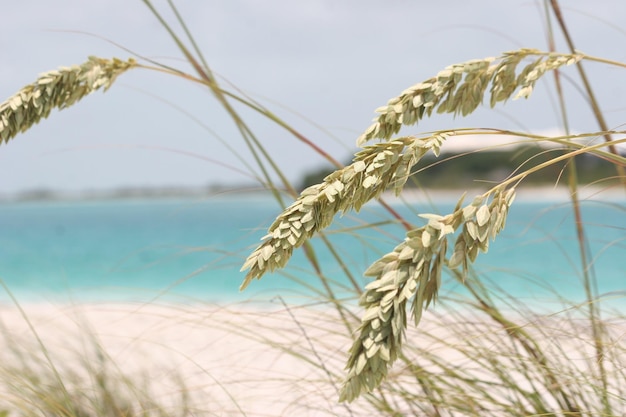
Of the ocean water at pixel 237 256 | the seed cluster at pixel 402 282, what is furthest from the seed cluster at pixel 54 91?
the seed cluster at pixel 402 282

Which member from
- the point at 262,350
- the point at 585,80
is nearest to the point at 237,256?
the point at 262,350

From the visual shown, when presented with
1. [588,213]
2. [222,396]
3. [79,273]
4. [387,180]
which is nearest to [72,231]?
[79,273]

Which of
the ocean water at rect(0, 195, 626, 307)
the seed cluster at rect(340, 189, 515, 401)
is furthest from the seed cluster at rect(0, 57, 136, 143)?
the seed cluster at rect(340, 189, 515, 401)

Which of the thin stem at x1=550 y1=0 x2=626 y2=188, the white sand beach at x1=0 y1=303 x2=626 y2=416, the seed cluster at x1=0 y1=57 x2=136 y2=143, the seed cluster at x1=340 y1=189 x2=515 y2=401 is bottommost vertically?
the seed cluster at x1=340 y1=189 x2=515 y2=401

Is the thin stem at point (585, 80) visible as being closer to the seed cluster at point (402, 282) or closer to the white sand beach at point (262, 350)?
Answer: the white sand beach at point (262, 350)

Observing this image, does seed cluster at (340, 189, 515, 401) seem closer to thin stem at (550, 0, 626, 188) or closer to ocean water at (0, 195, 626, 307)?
ocean water at (0, 195, 626, 307)

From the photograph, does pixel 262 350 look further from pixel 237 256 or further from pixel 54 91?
pixel 54 91

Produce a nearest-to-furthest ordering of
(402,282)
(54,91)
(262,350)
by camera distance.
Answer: (402,282) < (54,91) < (262,350)

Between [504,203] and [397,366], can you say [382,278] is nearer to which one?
[504,203]

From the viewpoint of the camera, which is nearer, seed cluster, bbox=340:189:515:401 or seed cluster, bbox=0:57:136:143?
seed cluster, bbox=340:189:515:401

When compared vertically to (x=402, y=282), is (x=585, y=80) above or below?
above

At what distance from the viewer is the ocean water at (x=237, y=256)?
1586 millimetres

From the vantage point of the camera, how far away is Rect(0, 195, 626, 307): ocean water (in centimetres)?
159

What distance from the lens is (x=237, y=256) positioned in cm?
146
